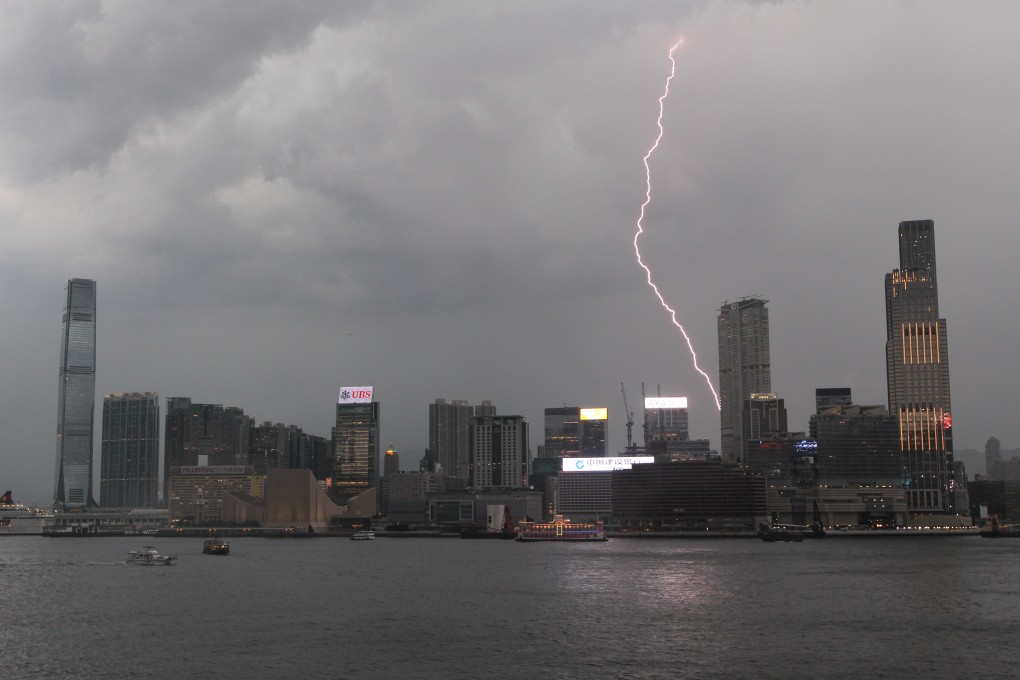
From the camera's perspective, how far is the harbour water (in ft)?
161

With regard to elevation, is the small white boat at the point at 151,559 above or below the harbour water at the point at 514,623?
below

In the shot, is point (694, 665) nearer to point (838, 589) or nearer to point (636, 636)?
point (636, 636)

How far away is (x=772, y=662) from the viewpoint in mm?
49906

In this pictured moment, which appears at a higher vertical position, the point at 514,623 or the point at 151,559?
the point at 514,623

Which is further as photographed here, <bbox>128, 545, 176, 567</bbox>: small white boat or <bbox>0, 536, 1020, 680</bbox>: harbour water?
<bbox>128, 545, 176, 567</bbox>: small white boat

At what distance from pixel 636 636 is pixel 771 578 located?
44189mm

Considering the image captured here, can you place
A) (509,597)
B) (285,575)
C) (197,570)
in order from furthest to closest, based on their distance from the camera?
(197,570) → (285,575) → (509,597)

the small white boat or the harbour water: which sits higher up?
the harbour water

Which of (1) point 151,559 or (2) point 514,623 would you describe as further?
(1) point 151,559

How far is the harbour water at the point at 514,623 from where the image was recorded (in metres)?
48.9

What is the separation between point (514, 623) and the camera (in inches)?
2532

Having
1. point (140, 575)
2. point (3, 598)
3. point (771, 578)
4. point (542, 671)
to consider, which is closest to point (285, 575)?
point (140, 575)

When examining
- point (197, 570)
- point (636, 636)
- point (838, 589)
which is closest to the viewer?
point (636, 636)

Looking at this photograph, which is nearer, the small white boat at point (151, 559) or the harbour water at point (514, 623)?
the harbour water at point (514, 623)
